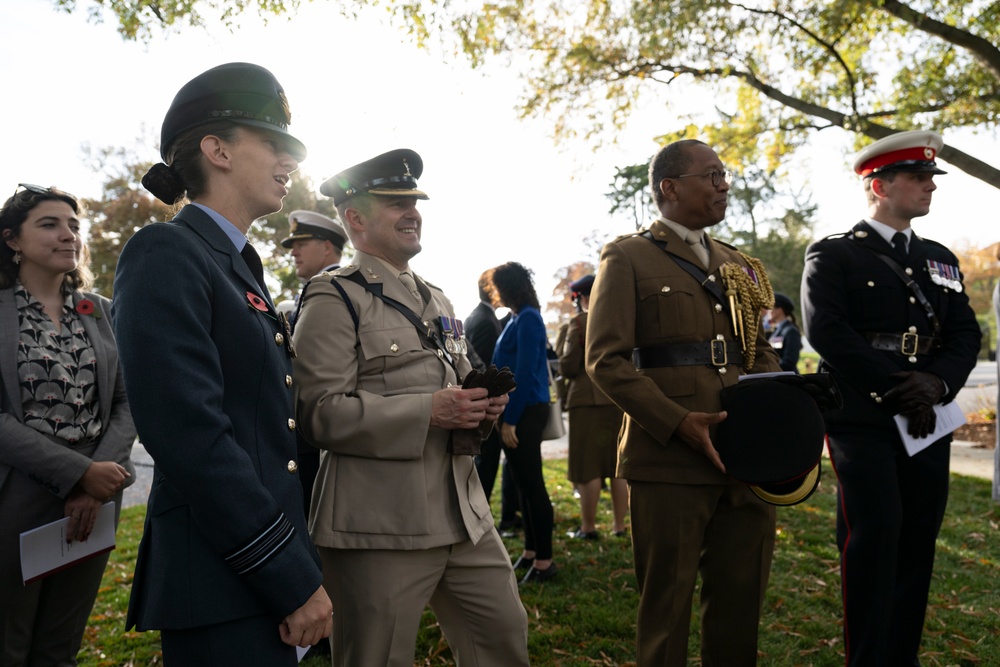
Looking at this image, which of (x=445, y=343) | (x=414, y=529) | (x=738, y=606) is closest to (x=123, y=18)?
(x=445, y=343)

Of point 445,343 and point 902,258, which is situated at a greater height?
point 902,258

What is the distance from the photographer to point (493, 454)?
21.2 feet

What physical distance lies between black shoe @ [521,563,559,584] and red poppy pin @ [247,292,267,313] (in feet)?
12.8

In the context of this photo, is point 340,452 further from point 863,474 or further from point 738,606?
point 863,474

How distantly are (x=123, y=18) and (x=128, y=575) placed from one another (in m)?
5.78

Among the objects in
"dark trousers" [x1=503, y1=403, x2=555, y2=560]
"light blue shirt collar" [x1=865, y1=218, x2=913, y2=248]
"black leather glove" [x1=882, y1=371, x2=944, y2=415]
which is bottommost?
"dark trousers" [x1=503, y1=403, x2=555, y2=560]

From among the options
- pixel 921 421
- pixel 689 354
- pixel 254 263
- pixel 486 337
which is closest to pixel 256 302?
pixel 254 263

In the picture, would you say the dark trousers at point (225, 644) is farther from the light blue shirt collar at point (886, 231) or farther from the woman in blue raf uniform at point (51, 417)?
the light blue shirt collar at point (886, 231)

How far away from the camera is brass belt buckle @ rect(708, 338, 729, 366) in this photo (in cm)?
304

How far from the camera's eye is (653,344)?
3078mm

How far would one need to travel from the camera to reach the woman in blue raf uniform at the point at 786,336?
912cm

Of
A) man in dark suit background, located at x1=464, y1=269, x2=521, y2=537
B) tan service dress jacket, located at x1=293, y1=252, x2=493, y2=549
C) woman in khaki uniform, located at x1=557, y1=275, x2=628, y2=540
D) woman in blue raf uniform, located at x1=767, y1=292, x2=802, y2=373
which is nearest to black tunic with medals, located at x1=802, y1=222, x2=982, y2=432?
tan service dress jacket, located at x1=293, y1=252, x2=493, y2=549

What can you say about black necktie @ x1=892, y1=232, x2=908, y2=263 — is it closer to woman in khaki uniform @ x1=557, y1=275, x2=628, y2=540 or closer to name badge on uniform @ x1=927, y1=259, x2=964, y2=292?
name badge on uniform @ x1=927, y1=259, x2=964, y2=292

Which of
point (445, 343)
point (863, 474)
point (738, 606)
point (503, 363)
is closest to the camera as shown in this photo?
point (445, 343)
